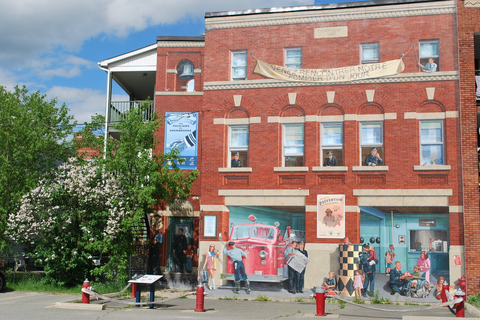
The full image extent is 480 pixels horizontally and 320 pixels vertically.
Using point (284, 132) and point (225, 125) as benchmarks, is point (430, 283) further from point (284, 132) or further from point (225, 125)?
point (225, 125)

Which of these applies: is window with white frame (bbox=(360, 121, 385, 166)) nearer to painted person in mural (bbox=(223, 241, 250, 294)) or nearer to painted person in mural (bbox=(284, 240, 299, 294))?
painted person in mural (bbox=(284, 240, 299, 294))

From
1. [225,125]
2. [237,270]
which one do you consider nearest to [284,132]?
[225,125]

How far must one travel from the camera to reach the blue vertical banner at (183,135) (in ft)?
→ 67.1

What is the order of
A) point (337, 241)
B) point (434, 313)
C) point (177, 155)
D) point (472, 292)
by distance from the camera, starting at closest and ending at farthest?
1. point (434, 313)
2. point (472, 292)
3. point (337, 241)
4. point (177, 155)

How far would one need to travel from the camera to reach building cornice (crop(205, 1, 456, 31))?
1747cm

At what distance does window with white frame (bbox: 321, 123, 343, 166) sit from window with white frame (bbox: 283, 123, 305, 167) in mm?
800

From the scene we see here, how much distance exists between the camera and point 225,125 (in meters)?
18.8

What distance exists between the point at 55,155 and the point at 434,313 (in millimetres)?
16417

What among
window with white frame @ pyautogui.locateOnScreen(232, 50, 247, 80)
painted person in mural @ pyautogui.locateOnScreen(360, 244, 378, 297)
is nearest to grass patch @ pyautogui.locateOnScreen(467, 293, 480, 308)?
painted person in mural @ pyautogui.locateOnScreen(360, 244, 378, 297)

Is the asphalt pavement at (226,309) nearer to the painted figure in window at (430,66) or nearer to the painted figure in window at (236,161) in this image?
the painted figure in window at (236,161)

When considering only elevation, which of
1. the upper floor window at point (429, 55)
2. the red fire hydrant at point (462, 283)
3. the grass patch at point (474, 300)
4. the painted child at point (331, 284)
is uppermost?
the upper floor window at point (429, 55)

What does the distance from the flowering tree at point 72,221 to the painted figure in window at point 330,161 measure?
760cm

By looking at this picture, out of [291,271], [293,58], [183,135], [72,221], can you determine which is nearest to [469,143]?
[293,58]

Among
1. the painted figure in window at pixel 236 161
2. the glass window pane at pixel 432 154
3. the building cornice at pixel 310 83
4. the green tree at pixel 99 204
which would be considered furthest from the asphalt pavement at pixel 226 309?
the building cornice at pixel 310 83
